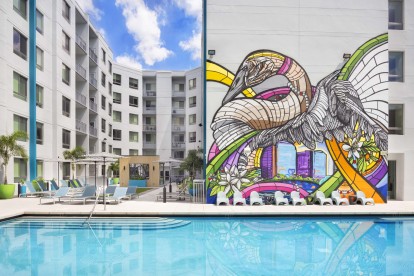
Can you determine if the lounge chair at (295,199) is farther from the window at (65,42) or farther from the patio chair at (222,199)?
the window at (65,42)

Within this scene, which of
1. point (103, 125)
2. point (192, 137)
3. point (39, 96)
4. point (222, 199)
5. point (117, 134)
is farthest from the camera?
point (117, 134)

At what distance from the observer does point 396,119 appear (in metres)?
17.0

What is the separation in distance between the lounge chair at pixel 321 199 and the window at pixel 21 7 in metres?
21.8

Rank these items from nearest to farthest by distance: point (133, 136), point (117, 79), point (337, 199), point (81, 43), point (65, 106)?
point (337, 199), point (65, 106), point (81, 43), point (117, 79), point (133, 136)

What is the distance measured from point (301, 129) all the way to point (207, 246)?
862 cm

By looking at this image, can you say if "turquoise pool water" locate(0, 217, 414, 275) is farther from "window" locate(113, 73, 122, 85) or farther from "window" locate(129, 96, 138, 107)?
"window" locate(129, 96, 138, 107)

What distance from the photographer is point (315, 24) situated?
15.5 m

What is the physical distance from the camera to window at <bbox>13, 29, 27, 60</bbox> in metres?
19.7

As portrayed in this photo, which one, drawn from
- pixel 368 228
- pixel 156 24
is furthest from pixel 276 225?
pixel 156 24

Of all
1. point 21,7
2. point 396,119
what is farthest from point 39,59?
point 396,119

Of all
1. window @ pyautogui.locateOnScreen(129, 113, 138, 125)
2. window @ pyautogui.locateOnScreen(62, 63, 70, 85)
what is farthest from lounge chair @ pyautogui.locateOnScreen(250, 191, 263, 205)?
window @ pyautogui.locateOnScreen(129, 113, 138, 125)

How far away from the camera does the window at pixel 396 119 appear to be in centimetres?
1688

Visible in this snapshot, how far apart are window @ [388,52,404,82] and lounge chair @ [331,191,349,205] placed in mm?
7520

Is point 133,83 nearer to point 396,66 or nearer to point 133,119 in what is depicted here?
point 133,119
